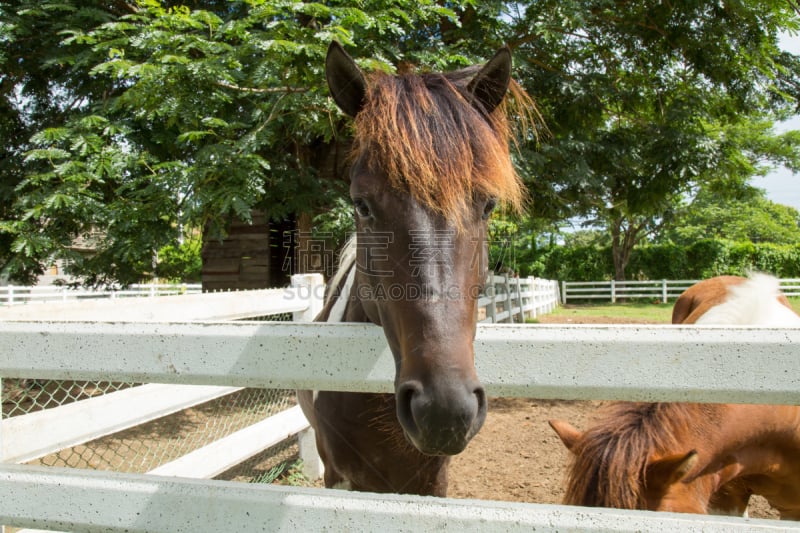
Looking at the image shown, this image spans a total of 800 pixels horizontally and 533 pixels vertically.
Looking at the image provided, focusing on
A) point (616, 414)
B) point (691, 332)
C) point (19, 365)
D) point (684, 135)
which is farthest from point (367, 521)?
point (684, 135)

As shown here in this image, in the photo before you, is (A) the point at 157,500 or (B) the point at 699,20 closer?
(A) the point at 157,500

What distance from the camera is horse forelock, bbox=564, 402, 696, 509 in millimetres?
1852

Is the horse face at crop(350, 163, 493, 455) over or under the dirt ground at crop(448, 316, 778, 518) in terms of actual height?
over

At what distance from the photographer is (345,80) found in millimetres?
1706

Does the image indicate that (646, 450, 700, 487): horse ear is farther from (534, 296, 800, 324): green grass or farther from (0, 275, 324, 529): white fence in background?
(534, 296, 800, 324): green grass

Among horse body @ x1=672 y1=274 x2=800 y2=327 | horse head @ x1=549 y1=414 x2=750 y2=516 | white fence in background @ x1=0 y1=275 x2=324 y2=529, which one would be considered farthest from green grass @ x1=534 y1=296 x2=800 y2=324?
horse head @ x1=549 y1=414 x2=750 y2=516

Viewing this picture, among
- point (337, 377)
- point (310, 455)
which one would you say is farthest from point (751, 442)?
point (310, 455)

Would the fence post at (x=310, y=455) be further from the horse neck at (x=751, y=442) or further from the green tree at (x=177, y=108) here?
the horse neck at (x=751, y=442)

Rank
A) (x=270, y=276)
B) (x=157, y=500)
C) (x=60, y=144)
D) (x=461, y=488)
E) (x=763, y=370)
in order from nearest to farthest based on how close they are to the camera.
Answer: (x=763, y=370) < (x=157, y=500) < (x=461, y=488) < (x=60, y=144) < (x=270, y=276)

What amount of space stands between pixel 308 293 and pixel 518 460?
8.86 feet

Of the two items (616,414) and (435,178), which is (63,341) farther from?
(616,414)

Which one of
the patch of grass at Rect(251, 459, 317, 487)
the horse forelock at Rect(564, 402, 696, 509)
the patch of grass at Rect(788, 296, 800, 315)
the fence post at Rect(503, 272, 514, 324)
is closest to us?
the horse forelock at Rect(564, 402, 696, 509)

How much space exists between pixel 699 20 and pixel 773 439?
5978mm

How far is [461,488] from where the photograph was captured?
167 inches
